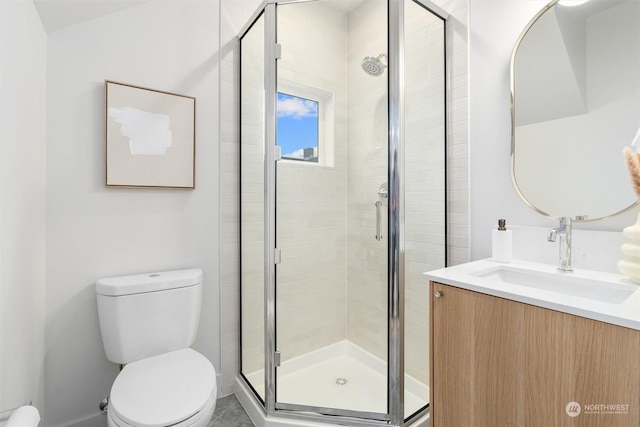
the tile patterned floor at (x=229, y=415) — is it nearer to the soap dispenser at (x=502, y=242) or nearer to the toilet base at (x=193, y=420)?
the toilet base at (x=193, y=420)

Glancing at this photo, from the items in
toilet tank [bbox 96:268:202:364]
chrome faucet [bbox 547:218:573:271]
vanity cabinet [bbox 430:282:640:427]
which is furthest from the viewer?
toilet tank [bbox 96:268:202:364]

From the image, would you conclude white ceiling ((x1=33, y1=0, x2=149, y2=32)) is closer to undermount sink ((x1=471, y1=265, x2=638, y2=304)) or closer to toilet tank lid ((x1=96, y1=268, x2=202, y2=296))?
toilet tank lid ((x1=96, y1=268, x2=202, y2=296))

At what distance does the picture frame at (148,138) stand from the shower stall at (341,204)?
333 mm

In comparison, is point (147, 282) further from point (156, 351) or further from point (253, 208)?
point (253, 208)

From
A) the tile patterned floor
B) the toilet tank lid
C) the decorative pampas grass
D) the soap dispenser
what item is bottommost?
the tile patterned floor

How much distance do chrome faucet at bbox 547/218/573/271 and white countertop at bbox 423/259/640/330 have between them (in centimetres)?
3

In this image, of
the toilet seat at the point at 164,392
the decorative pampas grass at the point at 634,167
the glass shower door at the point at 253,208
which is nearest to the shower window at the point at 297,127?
the glass shower door at the point at 253,208

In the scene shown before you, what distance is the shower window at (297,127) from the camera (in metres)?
1.69

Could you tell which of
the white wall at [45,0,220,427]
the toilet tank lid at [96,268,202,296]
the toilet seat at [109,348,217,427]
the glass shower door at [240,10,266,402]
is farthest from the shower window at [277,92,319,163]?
the toilet seat at [109,348,217,427]

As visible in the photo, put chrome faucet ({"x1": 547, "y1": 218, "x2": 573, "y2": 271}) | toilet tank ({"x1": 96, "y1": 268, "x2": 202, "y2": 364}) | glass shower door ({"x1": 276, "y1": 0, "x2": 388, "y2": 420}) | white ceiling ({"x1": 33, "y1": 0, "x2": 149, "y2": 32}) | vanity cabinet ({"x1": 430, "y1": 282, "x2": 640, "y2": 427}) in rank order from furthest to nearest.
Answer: glass shower door ({"x1": 276, "y1": 0, "x2": 388, "y2": 420}), toilet tank ({"x1": 96, "y1": 268, "x2": 202, "y2": 364}), white ceiling ({"x1": 33, "y1": 0, "x2": 149, "y2": 32}), chrome faucet ({"x1": 547, "y1": 218, "x2": 573, "y2": 271}), vanity cabinet ({"x1": 430, "y1": 282, "x2": 640, "y2": 427})

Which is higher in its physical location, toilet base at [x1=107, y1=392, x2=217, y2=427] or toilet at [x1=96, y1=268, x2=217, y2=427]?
toilet at [x1=96, y1=268, x2=217, y2=427]

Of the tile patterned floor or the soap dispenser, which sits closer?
the soap dispenser

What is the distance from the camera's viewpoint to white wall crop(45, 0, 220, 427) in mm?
1432

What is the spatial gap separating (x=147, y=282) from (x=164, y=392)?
53 cm
